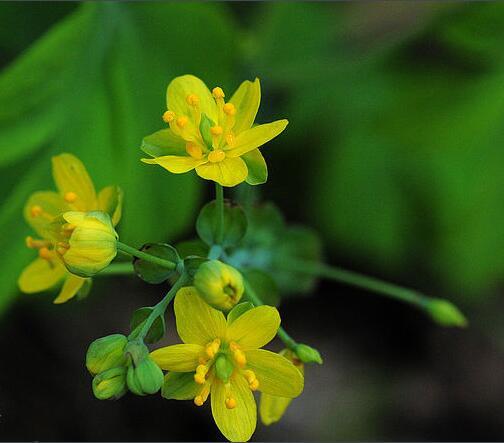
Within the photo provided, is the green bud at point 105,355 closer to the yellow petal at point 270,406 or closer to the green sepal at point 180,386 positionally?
the green sepal at point 180,386

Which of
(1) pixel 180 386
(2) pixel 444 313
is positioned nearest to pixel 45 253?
(1) pixel 180 386

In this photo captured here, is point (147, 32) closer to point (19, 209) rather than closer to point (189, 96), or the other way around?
point (19, 209)

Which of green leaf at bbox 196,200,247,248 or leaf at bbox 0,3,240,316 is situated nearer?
green leaf at bbox 196,200,247,248

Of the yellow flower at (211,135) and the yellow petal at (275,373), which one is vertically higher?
the yellow flower at (211,135)

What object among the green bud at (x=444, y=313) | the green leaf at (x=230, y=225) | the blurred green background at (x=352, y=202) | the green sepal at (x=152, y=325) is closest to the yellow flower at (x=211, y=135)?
the green leaf at (x=230, y=225)

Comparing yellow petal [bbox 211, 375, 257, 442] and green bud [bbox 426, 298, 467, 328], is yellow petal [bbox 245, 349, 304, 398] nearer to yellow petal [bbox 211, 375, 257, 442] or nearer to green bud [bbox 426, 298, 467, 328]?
yellow petal [bbox 211, 375, 257, 442]

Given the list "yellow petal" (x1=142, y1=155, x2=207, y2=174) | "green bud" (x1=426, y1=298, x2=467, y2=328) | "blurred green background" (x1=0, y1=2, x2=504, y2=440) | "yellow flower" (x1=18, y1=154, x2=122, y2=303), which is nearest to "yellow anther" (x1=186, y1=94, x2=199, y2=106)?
"yellow petal" (x1=142, y1=155, x2=207, y2=174)
